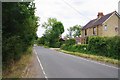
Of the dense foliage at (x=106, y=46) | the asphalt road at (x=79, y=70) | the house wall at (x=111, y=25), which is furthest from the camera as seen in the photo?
the house wall at (x=111, y=25)

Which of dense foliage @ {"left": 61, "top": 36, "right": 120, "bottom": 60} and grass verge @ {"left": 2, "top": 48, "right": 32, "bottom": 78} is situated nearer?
grass verge @ {"left": 2, "top": 48, "right": 32, "bottom": 78}

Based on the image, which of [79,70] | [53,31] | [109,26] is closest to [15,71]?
[79,70]

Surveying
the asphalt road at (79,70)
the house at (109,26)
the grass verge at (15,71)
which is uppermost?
the house at (109,26)

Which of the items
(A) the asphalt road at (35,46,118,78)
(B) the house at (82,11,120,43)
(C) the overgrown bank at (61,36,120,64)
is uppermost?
(B) the house at (82,11,120,43)

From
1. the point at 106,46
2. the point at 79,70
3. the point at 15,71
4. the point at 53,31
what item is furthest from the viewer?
the point at 53,31

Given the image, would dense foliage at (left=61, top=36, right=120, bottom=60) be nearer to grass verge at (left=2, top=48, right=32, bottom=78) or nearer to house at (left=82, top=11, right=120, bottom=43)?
grass verge at (left=2, top=48, right=32, bottom=78)

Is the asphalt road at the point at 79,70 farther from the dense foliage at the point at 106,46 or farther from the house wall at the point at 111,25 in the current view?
the house wall at the point at 111,25

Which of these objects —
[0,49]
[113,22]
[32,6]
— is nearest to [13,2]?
[0,49]

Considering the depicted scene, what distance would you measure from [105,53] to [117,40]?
5.84 metres

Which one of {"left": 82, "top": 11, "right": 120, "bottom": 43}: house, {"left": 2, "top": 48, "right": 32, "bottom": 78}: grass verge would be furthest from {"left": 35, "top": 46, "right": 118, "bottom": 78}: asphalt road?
{"left": 82, "top": 11, "right": 120, "bottom": 43}: house

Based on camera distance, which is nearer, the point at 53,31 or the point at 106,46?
the point at 106,46

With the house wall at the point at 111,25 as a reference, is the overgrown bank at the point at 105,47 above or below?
below

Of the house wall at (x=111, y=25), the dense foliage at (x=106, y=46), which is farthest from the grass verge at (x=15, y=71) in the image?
the house wall at (x=111, y=25)

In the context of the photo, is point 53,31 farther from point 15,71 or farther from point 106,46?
point 15,71
